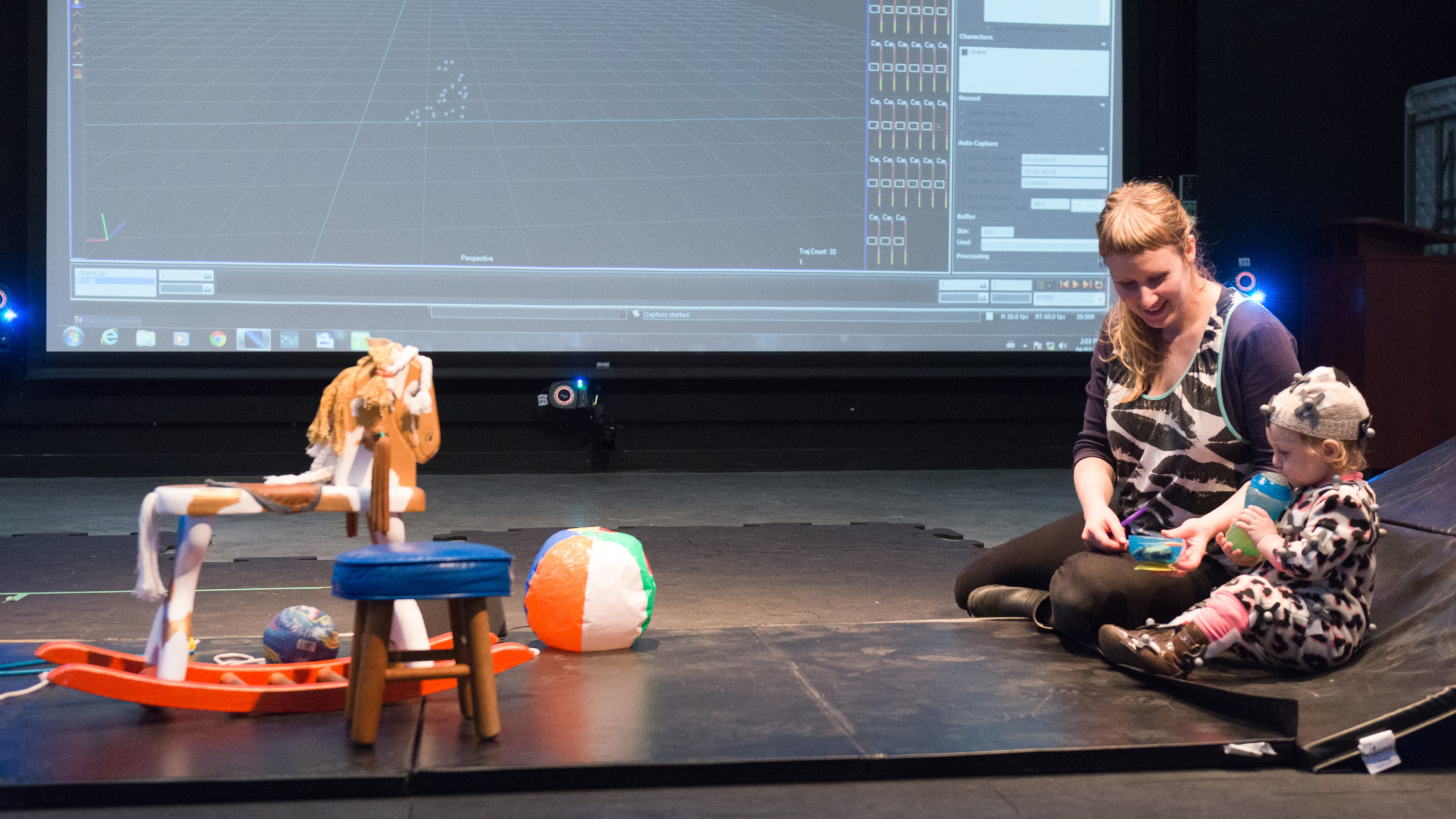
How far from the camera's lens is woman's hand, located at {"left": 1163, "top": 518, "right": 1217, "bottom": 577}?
6.48 feet

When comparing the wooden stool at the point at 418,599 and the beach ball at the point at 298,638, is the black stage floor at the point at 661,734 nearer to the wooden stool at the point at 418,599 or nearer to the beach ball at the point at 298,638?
the wooden stool at the point at 418,599

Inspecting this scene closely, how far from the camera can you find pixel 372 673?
1719mm

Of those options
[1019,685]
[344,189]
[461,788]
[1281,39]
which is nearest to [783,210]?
[344,189]

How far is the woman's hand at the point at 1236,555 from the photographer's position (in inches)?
78.7

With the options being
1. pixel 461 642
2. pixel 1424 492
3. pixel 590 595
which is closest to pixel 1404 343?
pixel 1424 492

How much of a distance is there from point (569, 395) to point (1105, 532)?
3.51m

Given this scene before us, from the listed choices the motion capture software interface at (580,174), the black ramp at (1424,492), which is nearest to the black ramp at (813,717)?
the black ramp at (1424,492)

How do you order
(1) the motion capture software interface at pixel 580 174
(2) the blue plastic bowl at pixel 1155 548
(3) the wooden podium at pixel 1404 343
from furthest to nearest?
(3) the wooden podium at pixel 1404 343 < (1) the motion capture software interface at pixel 580 174 < (2) the blue plastic bowl at pixel 1155 548

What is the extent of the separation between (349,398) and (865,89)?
4024mm

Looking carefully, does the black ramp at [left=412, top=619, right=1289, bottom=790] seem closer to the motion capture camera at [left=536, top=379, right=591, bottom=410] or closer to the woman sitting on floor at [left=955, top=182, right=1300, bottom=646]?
the woman sitting on floor at [left=955, top=182, right=1300, bottom=646]

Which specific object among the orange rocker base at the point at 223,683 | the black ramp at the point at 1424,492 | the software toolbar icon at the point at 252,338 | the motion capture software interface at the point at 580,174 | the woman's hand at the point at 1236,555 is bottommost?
the orange rocker base at the point at 223,683

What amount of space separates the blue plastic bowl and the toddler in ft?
0.34

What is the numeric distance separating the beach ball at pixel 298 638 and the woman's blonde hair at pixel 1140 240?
1.50m

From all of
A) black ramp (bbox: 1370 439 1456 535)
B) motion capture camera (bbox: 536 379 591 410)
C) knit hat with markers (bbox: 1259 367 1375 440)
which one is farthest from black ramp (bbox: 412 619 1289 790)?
motion capture camera (bbox: 536 379 591 410)
